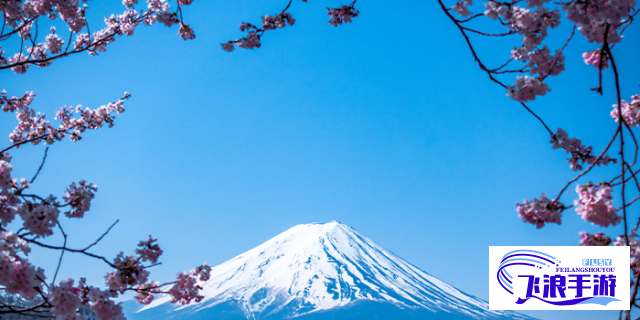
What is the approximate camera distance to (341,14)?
130 inches

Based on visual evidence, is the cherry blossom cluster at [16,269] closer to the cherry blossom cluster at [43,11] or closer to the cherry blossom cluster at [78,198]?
the cherry blossom cluster at [78,198]

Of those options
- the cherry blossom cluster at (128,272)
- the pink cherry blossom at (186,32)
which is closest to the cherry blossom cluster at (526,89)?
the cherry blossom cluster at (128,272)

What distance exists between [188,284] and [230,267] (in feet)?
300

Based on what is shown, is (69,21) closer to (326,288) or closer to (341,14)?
(341,14)

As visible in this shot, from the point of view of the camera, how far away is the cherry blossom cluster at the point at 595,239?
171 centimetres

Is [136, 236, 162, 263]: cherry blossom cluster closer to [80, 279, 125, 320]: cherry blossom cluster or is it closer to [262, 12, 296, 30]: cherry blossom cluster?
[80, 279, 125, 320]: cherry blossom cluster

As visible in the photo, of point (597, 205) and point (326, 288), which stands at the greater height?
point (326, 288)

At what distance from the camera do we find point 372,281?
258ft

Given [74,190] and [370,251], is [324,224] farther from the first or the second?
[74,190]

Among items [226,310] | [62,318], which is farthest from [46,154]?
[226,310]

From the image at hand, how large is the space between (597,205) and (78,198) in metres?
2.80

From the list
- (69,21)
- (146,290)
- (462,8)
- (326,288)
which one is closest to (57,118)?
(69,21)

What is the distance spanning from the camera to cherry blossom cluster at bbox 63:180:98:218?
7.61 feet

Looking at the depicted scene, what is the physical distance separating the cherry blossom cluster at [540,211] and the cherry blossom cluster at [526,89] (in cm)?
59
